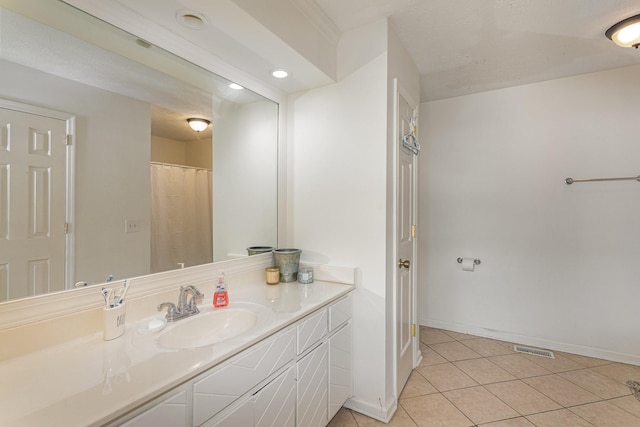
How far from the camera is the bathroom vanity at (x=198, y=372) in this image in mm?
727

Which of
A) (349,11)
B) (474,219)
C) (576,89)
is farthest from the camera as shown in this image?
(474,219)

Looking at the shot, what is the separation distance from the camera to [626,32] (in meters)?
1.78

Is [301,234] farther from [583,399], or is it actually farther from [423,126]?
[583,399]

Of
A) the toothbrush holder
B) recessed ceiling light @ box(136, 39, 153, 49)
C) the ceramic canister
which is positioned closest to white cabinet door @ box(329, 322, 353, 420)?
the ceramic canister

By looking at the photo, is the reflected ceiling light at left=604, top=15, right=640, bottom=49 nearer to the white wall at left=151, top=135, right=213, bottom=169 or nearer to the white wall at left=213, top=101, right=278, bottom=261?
the white wall at left=213, top=101, right=278, bottom=261

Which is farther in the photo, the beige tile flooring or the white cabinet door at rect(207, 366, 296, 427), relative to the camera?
the beige tile flooring

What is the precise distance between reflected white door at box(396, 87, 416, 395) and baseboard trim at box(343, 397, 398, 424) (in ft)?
0.56

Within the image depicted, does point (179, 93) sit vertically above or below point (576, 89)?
below

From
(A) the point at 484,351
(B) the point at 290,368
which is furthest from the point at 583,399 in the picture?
(B) the point at 290,368

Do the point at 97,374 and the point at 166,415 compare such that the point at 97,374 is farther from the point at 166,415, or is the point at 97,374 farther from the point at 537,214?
the point at 537,214

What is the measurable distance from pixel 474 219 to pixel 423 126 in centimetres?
114

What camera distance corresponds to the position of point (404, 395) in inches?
79.4

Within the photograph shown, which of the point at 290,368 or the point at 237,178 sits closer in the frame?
the point at 290,368

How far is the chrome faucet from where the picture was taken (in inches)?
50.1
